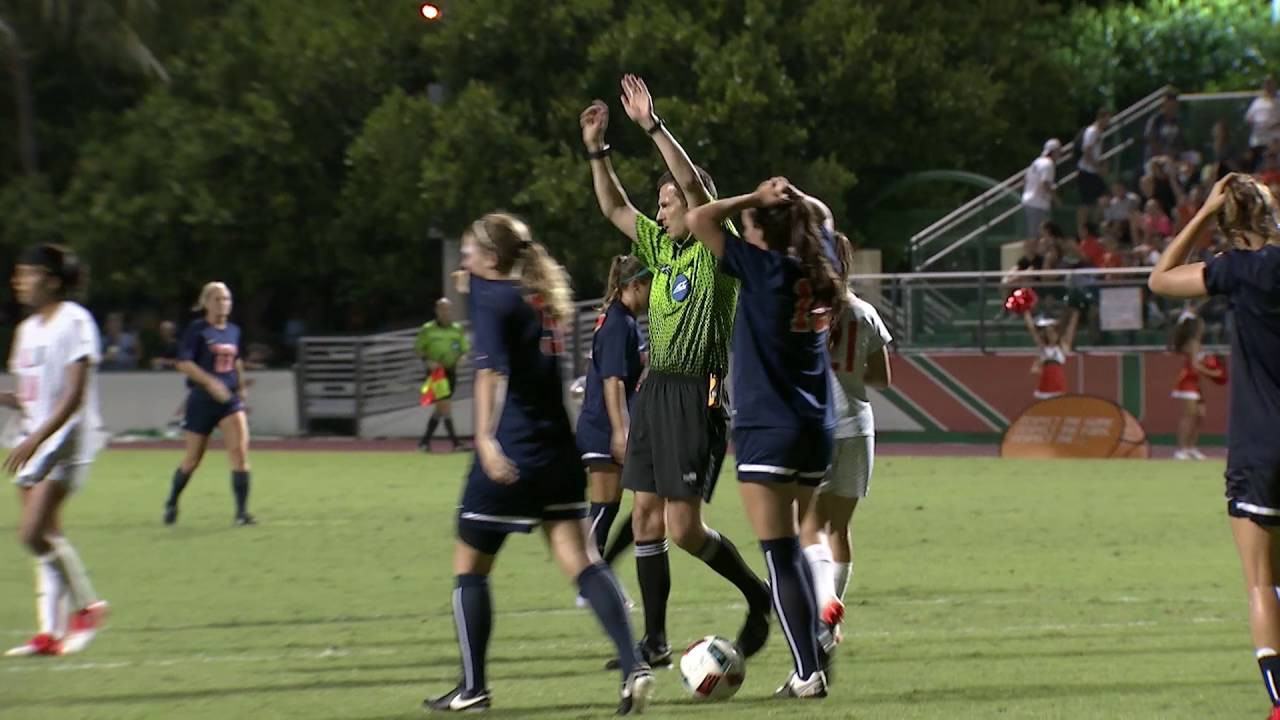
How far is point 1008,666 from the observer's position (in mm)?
8656

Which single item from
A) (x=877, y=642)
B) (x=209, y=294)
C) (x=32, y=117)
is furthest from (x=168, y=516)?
(x=32, y=117)

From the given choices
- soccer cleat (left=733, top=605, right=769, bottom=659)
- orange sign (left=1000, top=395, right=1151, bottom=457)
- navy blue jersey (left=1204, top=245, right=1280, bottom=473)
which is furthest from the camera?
orange sign (left=1000, top=395, right=1151, bottom=457)

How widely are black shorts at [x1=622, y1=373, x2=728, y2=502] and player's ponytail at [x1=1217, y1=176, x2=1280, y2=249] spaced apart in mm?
2346

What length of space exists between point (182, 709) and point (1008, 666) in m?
3.53

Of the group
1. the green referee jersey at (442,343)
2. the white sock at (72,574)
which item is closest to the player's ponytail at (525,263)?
the white sock at (72,574)

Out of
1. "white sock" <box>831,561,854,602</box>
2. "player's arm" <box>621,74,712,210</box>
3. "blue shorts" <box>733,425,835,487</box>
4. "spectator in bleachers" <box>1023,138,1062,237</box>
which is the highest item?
"spectator in bleachers" <box>1023,138,1062,237</box>

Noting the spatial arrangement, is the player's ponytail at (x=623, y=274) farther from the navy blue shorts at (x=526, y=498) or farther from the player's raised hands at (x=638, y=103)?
the navy blue shorts at (x=526, y=498)

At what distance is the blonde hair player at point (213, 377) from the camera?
52.2 feet

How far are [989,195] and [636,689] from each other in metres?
25.2

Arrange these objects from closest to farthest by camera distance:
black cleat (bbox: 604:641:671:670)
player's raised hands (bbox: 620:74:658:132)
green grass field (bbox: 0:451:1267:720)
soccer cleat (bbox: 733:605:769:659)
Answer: player's raised hands (bbox: 620:74:658:132)
green grass field (bbox: 0:451:1267:720)
soccer cleat (bbox: 733:605:769:659)
black cleat (bbox: 604:641:671:670)

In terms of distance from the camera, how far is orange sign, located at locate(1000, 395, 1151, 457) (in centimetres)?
2348

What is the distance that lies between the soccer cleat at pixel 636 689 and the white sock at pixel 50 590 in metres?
3.62

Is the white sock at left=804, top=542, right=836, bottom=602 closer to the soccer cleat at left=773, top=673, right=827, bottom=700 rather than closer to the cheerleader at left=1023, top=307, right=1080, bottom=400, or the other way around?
the soccer cleat at left=773, top=673, right=827, bottom=700

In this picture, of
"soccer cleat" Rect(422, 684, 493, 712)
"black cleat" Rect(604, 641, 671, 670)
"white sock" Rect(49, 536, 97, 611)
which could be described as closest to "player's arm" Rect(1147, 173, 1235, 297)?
"black cleat" Rect(604, 641, 671, 670)
